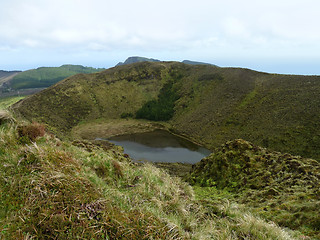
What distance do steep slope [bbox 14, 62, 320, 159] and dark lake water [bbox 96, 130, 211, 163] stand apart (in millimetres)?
5472

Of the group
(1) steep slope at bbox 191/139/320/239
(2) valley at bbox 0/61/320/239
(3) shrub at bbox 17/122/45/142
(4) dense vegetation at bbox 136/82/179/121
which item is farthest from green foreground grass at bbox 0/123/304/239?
(4) dense vegetation at bbox 136/82/179/121

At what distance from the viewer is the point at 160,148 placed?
50.4 meters

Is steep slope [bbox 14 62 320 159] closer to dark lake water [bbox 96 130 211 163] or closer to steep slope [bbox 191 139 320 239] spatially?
dark lake water [bbox 96 130 211 163]

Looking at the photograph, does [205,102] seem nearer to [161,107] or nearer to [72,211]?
[161,107]

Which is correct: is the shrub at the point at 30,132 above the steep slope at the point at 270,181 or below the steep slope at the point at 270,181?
above

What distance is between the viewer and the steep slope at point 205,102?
149ft

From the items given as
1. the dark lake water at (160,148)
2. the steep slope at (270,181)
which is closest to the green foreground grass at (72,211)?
the steep slope at (270,181)

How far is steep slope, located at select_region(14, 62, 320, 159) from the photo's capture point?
45.3 meters

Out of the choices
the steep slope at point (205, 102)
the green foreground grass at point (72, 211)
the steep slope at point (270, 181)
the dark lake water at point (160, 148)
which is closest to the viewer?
the green foreground grass at point (72, 211)

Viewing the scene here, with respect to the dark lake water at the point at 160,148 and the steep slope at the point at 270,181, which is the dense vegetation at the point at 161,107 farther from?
the steep slope at the point at 270,181

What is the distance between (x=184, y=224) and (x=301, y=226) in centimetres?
624

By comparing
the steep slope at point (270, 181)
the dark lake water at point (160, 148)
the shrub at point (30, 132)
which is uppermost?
the shrub at point (30, 132)

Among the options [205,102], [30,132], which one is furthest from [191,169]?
[205,102]

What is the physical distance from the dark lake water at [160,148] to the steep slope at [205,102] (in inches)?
215
